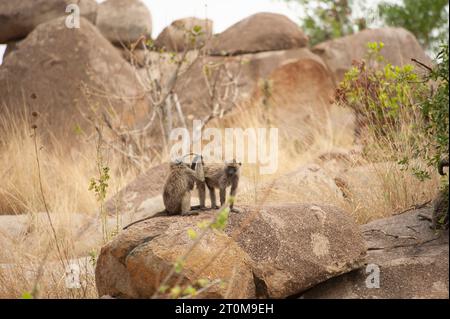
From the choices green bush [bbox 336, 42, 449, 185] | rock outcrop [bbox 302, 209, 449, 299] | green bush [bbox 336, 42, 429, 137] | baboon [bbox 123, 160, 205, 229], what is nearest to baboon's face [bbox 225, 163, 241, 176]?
baboon [bbox 123, 160, 205, 229]

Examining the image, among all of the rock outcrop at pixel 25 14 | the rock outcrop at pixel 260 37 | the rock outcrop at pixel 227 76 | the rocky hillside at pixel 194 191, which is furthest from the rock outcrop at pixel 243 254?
the rock outcrop at pixel 260 37

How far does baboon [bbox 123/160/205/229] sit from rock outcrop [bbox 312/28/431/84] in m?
10.3

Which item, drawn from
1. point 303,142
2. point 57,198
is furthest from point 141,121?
point 57,198

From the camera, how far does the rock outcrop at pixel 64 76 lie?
1216 centimetres

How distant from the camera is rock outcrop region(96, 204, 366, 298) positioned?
4.35m

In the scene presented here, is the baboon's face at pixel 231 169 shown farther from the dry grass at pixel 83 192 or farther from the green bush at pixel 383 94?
the green bush at pixel 383 94

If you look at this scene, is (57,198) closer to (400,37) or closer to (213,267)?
(213,267)

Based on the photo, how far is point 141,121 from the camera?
12.3m

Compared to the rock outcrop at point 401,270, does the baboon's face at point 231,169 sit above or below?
above

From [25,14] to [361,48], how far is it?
8150 millimetres

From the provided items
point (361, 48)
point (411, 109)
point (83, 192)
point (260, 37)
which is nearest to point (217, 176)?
point (411, 109)

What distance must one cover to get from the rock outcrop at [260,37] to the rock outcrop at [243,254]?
397 inches

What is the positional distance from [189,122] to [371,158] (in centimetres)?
584

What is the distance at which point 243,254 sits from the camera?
14.8ft
